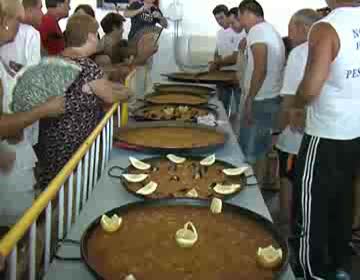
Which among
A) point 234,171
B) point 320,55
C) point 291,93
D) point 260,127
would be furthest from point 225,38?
point 234,171

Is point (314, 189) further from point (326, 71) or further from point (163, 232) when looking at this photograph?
point (163, 232)

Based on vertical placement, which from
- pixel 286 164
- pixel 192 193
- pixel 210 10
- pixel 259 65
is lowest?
pixel 286 164

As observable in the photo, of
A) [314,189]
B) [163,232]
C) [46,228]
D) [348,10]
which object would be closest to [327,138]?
[314,189]

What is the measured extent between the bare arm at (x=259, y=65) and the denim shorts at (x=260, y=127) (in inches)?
5.8

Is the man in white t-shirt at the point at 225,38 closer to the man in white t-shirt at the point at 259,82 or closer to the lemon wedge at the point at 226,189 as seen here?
the man in white t-shirt at the point at 259,82

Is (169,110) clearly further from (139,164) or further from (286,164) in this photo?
(139,164)

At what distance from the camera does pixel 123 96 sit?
89.3 inches

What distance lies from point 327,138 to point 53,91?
1.02m

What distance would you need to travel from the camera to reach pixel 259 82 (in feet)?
11.2

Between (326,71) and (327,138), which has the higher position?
(326,71)

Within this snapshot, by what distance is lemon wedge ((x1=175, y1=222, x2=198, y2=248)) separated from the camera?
4.16 feet

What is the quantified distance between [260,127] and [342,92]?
1.47m

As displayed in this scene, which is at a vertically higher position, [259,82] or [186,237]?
[259,82]

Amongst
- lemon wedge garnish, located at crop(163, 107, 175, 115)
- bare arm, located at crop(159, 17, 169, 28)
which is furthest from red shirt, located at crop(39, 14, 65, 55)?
bare arm, located at crop(159, 17, 169, 28)
